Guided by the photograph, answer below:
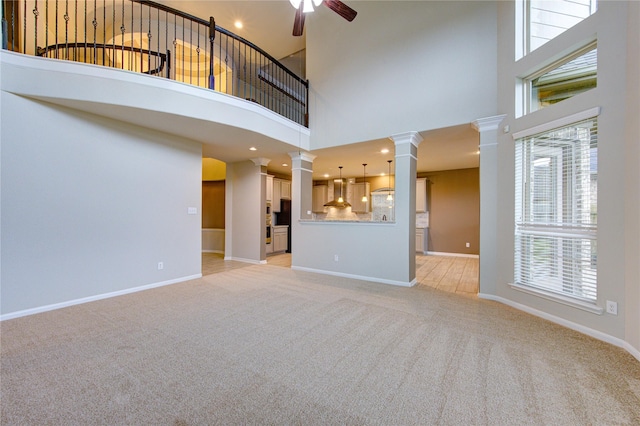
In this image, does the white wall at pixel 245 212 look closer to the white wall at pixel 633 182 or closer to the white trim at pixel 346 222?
the white trim at pixel 346 222

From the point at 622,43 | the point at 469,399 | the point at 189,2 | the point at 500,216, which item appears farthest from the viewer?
the point at 189,2

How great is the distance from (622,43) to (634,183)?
53.1 inches

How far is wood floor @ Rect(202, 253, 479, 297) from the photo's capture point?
4.32 metres

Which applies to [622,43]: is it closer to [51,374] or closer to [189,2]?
[51,374]

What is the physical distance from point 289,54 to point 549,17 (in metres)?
5.62

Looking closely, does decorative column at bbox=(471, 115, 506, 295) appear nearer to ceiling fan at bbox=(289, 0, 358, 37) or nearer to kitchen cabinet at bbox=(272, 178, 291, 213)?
ceiling fan at bbox=(289, 0, 358, 37)

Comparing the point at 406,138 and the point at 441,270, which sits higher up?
the point at 406,138

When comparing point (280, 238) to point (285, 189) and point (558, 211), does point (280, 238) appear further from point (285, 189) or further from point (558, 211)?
point (558, 211)

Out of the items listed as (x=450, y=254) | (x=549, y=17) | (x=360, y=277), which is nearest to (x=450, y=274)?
(x=360, y=277)

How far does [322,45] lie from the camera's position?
5316 mm

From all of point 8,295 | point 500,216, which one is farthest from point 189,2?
point 500,216

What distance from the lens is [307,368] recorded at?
6.44 ft

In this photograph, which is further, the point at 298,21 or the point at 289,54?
the point at 289,54

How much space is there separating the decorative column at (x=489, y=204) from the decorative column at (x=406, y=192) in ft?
3.30
